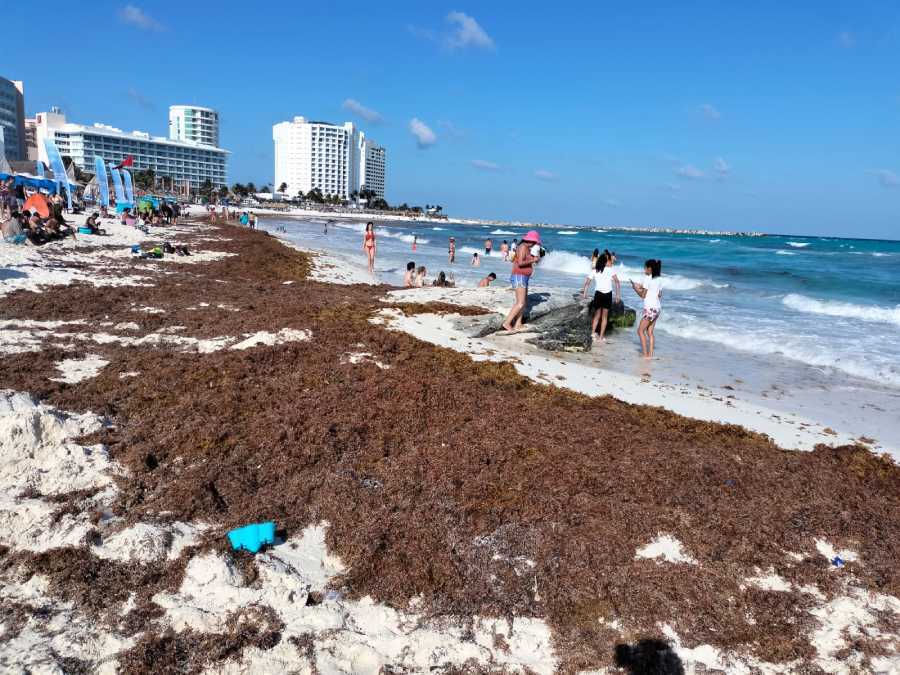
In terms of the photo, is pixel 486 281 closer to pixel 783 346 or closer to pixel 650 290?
pixel 650 290

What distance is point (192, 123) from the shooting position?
179 metres

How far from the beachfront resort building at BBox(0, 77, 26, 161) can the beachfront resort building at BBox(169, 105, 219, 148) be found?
61.4 m

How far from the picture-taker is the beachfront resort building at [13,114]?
102 meters

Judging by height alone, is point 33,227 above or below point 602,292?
above

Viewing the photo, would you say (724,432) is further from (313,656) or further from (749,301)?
(749,301)

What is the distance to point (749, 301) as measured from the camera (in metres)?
20.4

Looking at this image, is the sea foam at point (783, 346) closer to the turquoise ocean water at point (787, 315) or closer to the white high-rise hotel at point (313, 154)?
the turquoise ocean water at point (787, 315)

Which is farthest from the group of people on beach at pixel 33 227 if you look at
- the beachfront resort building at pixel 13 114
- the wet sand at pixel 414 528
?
the beachfront resort building at pixel 13 114

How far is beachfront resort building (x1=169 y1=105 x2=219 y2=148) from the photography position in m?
178

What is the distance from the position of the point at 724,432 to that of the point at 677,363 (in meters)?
3.81

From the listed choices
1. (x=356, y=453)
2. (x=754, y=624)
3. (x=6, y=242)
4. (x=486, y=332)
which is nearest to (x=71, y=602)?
(x=356, y=453)

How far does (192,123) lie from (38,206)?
18658cm

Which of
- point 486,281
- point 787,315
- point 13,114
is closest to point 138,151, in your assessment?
point 13,114

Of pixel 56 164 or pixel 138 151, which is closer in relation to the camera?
pixel 56 164
